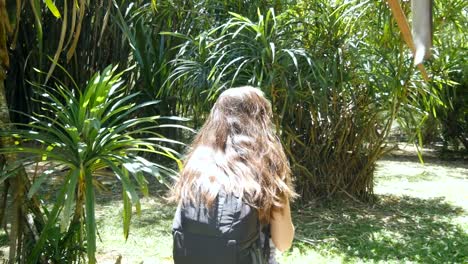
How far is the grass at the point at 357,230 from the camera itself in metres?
5.20

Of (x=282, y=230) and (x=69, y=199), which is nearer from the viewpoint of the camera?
(x=282, y=230)

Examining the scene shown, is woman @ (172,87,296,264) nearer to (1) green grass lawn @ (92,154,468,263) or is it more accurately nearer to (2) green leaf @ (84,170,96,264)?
(2) green leaf @ (84,170,96,264)

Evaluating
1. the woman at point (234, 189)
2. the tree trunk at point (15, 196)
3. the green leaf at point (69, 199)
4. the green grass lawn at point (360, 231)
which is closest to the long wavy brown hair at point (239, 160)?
the woman at point (234, 189)

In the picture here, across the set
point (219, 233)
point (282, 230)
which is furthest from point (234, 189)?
point (282, 230)

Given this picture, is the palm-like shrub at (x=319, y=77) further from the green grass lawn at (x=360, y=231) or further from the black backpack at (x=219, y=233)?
the black backpack at (x=219, y=233)

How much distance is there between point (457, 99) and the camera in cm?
1176

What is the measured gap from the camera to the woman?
82.3 inches

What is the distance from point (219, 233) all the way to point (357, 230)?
414cm

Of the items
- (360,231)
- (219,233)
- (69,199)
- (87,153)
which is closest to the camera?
(219,233)

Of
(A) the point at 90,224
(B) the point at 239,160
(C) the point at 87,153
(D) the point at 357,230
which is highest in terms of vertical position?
(B) the point at 239,160

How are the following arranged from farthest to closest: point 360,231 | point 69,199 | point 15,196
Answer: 1. point 360,231
2. point 15,196
3. point 69,199

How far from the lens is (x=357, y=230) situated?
5.98 meters

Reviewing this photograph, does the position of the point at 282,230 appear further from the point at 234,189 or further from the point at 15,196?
the point at 15,196

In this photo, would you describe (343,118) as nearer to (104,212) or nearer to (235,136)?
(104,212)
